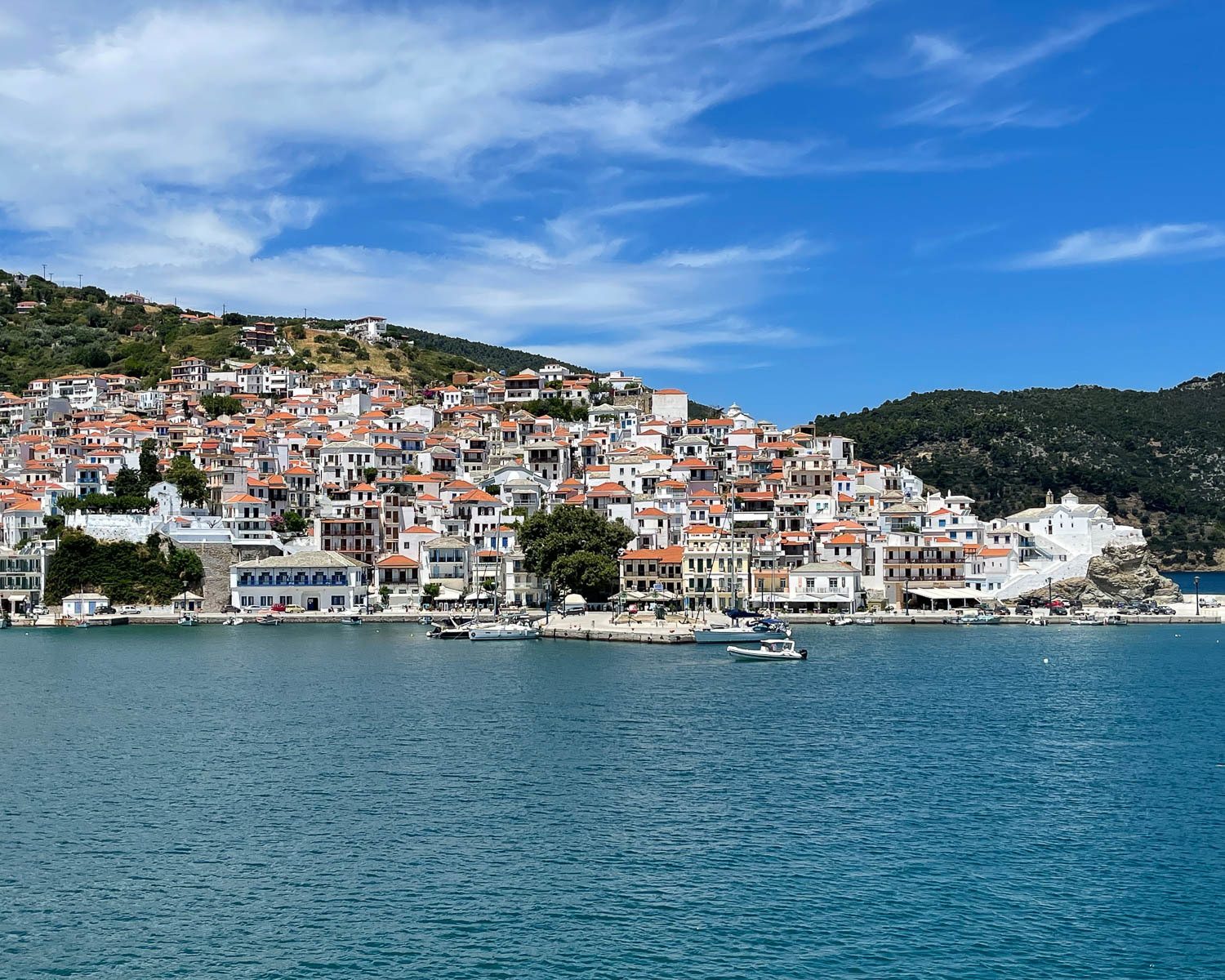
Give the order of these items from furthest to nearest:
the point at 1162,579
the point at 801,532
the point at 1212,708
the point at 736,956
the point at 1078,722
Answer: the point at 1162,579
the point at 801,532
the point at 1212,708
the point at 1078,722
the point at 736,956

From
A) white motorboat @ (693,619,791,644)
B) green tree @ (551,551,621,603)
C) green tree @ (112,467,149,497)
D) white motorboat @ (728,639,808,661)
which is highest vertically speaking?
green tree @ (112,467,149,497)

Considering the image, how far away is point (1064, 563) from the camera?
8425 centimetres

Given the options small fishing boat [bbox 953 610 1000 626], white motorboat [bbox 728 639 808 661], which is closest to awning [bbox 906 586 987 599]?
small fishing boat [bbox 953 610 1000 626]

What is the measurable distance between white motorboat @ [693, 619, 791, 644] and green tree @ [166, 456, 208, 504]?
125 feet

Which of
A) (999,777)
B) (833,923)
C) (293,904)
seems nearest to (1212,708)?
(999,777)

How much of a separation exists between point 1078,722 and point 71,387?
353 feet

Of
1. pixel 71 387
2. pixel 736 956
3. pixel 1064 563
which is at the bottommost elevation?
pixel 736 956

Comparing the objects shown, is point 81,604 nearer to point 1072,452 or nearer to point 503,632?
point 503,632

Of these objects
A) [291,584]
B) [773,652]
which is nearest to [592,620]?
[773,652]

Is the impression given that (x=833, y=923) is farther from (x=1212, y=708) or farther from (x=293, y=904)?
(x=1212, y=708)

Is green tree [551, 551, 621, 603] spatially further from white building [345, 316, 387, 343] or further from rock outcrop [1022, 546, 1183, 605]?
white building [345, 316, 387, 343]

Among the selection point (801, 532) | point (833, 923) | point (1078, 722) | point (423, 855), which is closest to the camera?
point (833, 923)

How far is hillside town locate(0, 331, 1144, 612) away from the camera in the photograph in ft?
257

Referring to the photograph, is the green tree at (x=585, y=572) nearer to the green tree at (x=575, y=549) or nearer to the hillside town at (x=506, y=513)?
the green tree at (x=575, y=549)
